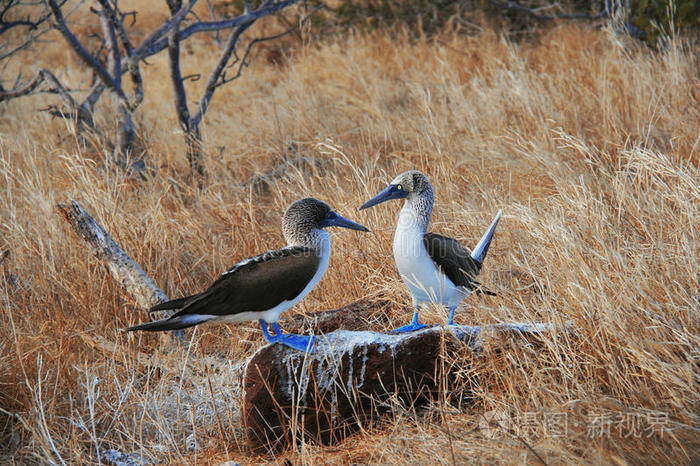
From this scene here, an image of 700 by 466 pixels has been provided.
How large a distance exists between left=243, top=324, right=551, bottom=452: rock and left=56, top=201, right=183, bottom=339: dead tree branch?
110cm

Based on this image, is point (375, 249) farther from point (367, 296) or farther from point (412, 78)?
point (412, 78)

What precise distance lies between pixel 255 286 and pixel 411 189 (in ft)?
3.66

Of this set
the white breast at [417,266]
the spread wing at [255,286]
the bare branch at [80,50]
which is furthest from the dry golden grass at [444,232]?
the bare branch at [80,50]

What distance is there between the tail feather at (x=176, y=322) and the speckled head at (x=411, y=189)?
3.73 ft

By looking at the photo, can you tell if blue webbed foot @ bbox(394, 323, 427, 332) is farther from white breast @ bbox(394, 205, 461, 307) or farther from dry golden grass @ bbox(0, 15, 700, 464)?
dry golden grass @ bbox(0, 15, 700, 464)

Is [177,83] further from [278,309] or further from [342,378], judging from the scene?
[342,378]

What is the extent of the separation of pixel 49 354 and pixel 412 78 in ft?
20.0

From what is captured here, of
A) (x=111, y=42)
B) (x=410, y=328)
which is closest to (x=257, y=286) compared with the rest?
(x=410, y=328)

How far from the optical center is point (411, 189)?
3.58 metres

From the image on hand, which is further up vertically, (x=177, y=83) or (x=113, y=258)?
(x=177, y=83)

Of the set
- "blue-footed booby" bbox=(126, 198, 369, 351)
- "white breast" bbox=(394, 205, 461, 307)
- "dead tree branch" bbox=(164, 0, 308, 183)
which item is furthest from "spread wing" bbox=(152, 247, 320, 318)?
"dead tree branch" bbox=(164, 0, 308, 183)

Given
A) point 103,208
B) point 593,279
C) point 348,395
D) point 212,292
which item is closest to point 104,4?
point 103,208

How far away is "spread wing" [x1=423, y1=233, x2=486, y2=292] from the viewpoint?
3408 mm

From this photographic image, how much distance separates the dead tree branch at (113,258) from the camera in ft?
12.4
